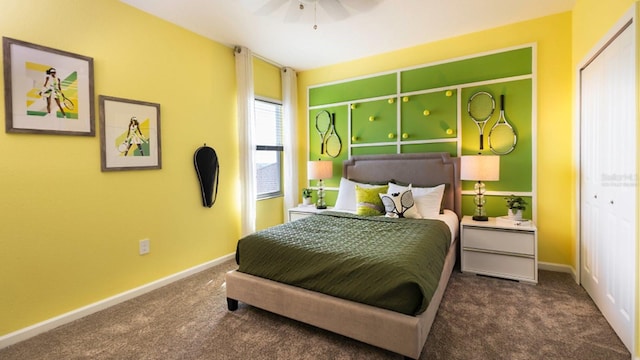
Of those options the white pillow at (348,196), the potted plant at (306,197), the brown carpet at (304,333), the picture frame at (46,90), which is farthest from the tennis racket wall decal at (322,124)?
the picture frame at (46,90)

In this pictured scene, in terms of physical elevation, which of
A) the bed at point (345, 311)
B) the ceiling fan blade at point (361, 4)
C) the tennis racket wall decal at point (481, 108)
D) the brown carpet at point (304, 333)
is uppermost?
the ceiling fan blade at point (361, 4)

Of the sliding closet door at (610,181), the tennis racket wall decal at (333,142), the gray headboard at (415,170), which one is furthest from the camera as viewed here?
the tennis racket wall decal at (333,142)

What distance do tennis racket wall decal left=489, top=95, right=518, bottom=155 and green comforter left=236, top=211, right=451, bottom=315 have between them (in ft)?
3.99

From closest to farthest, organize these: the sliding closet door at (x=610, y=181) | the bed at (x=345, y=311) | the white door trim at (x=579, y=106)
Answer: the bed at (x=345, y=311) < the sliding closet door at (x=610, y=181) < the white door trim at (x=579, y=106)

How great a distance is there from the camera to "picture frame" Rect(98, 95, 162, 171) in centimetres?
255

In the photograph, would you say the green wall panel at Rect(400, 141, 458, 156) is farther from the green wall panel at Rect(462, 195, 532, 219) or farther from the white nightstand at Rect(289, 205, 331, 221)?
the white nightstand at Rect(289, 205, 331, 221)

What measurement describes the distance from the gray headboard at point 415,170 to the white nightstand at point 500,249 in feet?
1.28

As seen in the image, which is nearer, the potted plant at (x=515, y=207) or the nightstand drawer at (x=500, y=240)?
the nightstand drawer at (x=500, y=240)

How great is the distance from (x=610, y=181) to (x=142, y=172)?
153 inches

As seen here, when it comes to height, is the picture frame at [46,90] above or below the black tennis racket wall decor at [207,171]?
above

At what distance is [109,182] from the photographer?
2598mm

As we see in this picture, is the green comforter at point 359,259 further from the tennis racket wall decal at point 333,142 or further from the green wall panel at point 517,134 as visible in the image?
the tennis racket wall decal at point 333,142

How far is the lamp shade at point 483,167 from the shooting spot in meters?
3.01

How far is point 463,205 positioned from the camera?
3.51 meters
